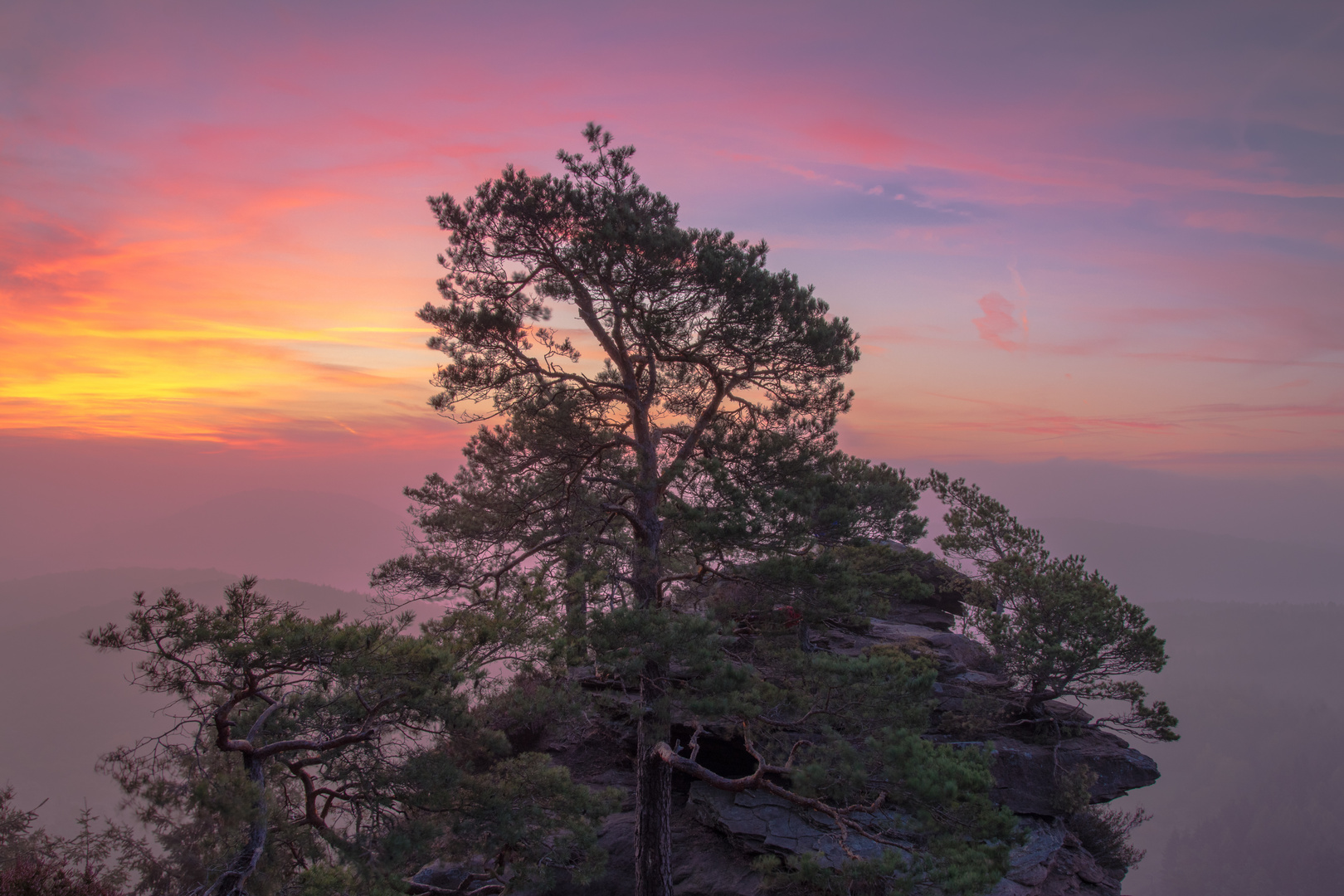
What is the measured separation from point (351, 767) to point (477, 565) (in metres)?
3.97

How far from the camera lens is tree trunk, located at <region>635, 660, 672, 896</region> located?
34.5ft

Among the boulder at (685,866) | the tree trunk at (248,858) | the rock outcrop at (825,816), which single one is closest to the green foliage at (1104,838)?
the rock outcrop at (825,816)

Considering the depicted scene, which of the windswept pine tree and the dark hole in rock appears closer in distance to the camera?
the windswept pine tree

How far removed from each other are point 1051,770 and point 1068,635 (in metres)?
3.00

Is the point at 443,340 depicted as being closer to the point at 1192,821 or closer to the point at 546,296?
the point at 546,296

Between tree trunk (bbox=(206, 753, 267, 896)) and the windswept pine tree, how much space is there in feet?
9.47

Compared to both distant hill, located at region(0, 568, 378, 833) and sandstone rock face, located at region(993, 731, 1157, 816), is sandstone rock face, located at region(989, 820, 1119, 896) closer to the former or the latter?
sandstone rock face, located at region(993, 731, 1157, 816)

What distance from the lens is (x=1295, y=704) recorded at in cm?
13838

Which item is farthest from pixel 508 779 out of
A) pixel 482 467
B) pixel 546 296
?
pixel 546 296

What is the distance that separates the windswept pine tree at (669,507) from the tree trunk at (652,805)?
43 millimetres

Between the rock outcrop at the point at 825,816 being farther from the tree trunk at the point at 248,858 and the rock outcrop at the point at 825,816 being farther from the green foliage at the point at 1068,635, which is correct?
the tree trunk at the point at 248,858

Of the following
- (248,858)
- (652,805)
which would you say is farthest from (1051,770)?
(248,858)

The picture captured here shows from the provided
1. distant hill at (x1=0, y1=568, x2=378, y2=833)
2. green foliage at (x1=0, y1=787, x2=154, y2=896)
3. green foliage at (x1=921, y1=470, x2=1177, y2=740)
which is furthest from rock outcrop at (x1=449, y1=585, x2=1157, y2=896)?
distant hill at (x1=0, y1=568, x2=378, y2=833)

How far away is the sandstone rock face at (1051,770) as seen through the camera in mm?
13578
